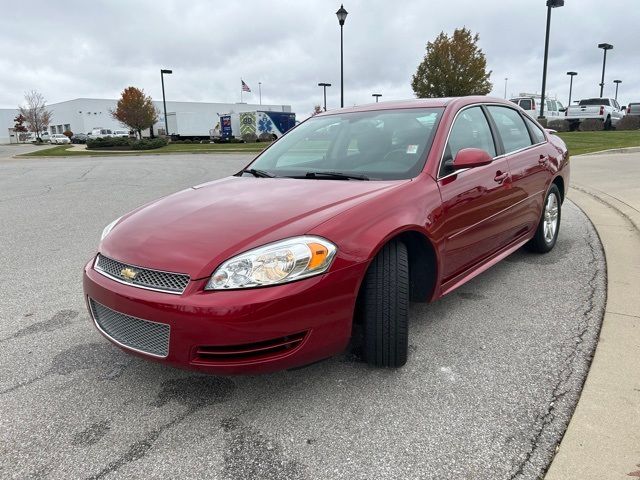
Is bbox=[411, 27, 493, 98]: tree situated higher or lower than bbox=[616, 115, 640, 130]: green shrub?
higher

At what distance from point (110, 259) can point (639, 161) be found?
520 inches

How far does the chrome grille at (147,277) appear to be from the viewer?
90.2 inches

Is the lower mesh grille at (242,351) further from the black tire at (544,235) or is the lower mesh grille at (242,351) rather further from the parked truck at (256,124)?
the parked truck at (256,124)

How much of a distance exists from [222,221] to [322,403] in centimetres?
107

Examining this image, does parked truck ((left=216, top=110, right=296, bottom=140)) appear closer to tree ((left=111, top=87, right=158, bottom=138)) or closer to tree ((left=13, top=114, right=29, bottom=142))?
tree ((left=111, top=87, right=158, bottom=138))

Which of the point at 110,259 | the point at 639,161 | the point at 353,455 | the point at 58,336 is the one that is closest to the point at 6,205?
the point at 58,336

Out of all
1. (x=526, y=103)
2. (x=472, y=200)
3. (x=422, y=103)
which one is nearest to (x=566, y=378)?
(x=472, y=200)

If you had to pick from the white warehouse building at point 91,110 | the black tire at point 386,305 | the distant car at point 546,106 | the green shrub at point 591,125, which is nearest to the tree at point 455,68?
the distant car at point 546,106

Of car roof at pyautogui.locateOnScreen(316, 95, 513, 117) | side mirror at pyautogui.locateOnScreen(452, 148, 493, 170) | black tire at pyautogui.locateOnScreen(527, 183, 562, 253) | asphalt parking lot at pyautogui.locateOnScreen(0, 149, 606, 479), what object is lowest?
asphalt parking lot at pyautogui.locateOnScreen(0, 149, 606, 479)

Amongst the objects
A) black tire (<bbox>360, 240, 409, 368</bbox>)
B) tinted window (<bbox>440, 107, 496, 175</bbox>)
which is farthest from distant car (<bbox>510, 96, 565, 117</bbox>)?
black tire (<bbox>360, 240, 409, 368</bbox>)

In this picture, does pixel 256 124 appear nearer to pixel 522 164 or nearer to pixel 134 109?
pixel 134 109

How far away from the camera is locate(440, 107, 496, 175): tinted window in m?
3.33

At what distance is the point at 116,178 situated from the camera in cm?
1345

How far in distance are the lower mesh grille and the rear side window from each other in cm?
350
